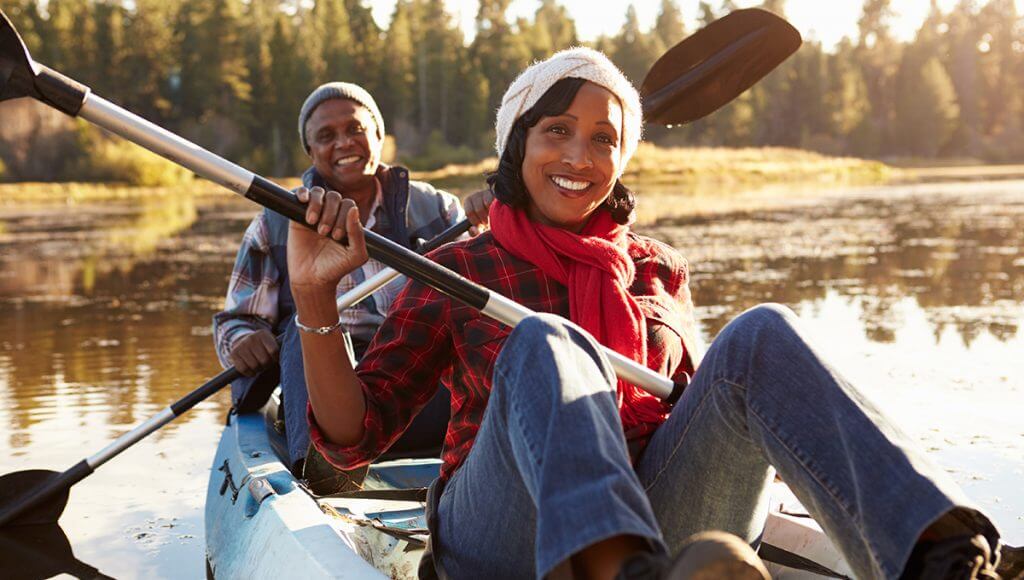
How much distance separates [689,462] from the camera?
2016 millimetres

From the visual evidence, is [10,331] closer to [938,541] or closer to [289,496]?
[289,496]

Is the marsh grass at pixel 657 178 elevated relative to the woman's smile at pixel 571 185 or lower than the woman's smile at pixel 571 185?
lower

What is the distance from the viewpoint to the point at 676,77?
13.8 feet

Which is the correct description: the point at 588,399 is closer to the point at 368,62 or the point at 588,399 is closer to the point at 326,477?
the point at 326,477

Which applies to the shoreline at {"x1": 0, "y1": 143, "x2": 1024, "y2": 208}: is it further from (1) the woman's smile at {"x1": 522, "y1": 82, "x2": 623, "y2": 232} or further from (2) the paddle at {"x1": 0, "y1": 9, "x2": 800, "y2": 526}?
(1) the woman's smile at {"x1": 522, "y1": 82, "x2": 623, "y2": 232}

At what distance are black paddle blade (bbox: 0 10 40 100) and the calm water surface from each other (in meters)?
1.61

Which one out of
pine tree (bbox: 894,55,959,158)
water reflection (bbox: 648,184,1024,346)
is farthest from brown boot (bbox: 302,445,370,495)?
pine tree (bbox: 894,55,959,158)

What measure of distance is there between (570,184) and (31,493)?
3038 millimetres

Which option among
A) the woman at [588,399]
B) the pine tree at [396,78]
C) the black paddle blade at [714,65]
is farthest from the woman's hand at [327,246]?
the pine tree at [396,78]

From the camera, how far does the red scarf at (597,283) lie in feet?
7.47

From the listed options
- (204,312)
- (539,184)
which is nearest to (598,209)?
(539,184)

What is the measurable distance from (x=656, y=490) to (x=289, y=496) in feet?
4.01

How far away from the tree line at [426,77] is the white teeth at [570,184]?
127ft

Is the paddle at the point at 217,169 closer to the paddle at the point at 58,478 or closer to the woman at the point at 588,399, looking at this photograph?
Answer: the woman at the point at 588,399
